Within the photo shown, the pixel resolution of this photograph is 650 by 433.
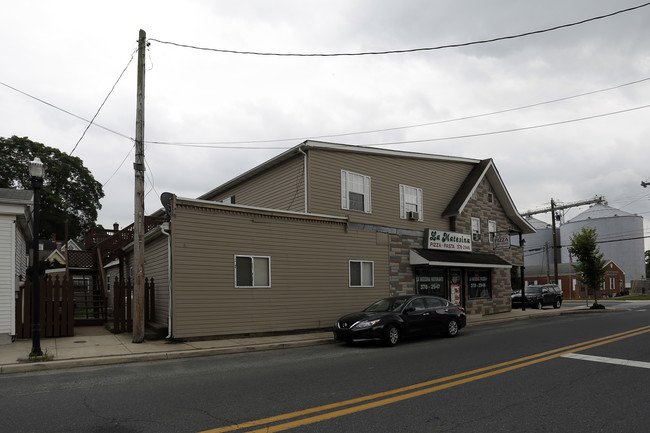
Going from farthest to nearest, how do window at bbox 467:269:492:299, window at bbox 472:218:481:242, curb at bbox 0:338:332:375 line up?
window at bbox 472:218:481:242
window at bbox 467:269:492:299
curb at bbox 0:338:332:375

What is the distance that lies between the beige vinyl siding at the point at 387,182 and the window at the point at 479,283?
3.17 m

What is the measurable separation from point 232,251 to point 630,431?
1120 cm

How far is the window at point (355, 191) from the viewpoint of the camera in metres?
18.5

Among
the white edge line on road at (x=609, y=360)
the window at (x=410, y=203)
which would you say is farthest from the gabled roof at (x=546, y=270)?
the white edge line on road at (x=609, y=360)

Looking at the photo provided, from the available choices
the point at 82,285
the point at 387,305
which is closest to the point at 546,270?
the point at 82,285

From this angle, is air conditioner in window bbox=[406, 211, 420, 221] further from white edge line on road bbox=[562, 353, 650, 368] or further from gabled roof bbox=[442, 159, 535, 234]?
white edge line on road bbox=[562, 353, 650, 368]

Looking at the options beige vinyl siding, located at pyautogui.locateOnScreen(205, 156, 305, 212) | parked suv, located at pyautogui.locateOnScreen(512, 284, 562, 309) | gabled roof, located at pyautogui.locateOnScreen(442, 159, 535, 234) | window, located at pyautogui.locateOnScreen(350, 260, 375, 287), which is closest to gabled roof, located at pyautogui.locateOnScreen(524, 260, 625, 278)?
parked suv, located at pyautogui.locateOnScreen(512, 284, 562, 309)

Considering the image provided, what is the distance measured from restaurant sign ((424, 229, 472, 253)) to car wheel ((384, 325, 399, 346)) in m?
8.57

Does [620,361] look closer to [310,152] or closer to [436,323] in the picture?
[436,323]

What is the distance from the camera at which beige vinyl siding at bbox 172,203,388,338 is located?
13.5 m

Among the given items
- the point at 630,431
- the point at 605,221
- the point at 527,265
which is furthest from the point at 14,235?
the point at 527,265

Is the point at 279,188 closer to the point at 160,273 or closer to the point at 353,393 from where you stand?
the point at 160,273

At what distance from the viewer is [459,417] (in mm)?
5727

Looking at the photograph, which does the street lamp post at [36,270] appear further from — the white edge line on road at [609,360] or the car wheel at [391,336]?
the white edge line on road at [609,360]
